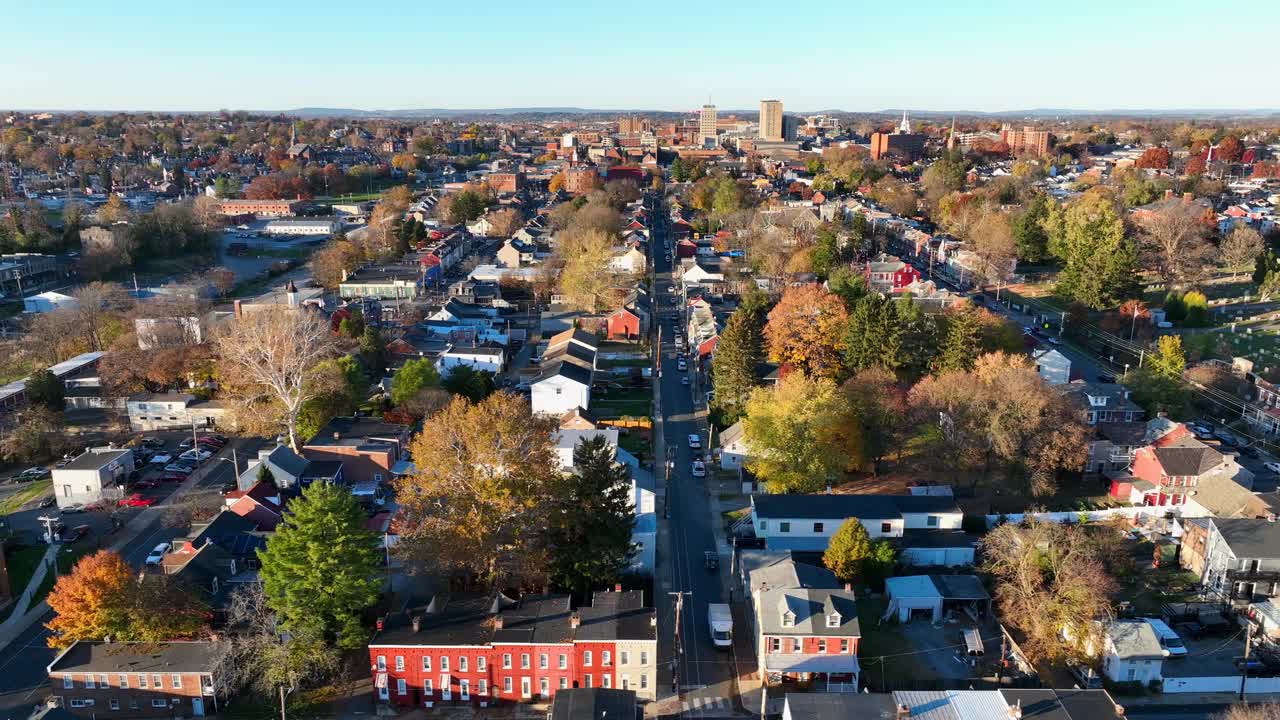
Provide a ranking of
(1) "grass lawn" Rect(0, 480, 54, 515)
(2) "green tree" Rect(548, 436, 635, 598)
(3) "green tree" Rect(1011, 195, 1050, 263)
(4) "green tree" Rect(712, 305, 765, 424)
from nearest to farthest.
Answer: (2) "green tree" Rect(548, 436, 635, 598) → (1) "grass lawn" Rect(0, 480, 54, 515) → (4) "green tree" Rect(712, 305, 765, 424) → (3) "green tree" Rect(1011, 195, 1050, 263)

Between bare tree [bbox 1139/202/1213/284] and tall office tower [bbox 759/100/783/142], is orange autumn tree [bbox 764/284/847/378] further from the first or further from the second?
tall office tower [bbox 759/100/783/142]

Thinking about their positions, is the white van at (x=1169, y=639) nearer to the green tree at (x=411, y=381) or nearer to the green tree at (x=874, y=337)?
the green tree at (x=874, y=337)

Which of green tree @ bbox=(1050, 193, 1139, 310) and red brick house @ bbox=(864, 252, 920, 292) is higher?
green tree @ bbox=(1050, 193, 1139, 310)

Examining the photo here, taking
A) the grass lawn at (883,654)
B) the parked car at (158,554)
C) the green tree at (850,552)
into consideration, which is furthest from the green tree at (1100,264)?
the parked car at (158,554)

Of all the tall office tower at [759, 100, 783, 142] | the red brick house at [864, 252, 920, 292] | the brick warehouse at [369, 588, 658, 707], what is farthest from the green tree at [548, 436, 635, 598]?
the tall office tower at [759, 100, 783, 142]

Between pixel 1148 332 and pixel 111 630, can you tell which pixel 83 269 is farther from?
pixel 1148 332

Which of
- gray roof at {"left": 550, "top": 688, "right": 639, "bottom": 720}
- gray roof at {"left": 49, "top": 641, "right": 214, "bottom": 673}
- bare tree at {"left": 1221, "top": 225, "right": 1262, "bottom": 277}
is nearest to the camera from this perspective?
gray roof at {"left": 550, "top": 688, "right": 639, "bottom": 720}
